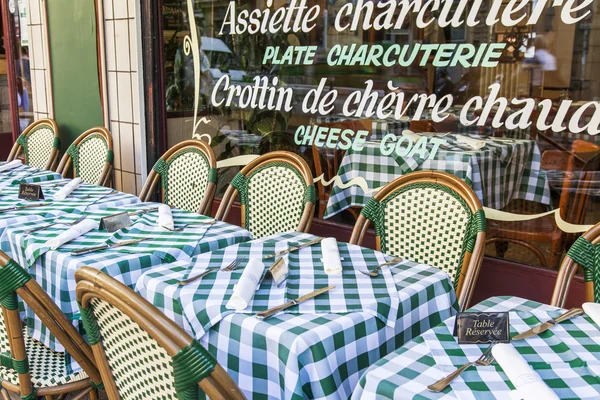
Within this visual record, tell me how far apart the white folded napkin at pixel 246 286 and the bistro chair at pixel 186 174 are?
4.42ft

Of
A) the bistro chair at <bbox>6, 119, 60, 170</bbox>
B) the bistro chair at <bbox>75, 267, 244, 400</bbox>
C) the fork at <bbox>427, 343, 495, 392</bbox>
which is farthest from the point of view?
the bistro chair at <bbox>6, 119, 60, 170</bbox>

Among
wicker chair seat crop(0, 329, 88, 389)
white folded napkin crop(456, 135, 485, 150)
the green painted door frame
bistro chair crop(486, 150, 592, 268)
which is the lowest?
wicker chair seat crop(0, 329, 88, 389)

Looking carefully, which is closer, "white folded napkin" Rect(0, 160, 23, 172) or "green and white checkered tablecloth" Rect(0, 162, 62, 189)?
"green and white checkered tablecloth" Rect(0, 162, 62, 189)

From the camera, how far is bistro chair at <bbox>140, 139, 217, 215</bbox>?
10.3ft

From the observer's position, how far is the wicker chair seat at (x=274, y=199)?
2756 millimetres

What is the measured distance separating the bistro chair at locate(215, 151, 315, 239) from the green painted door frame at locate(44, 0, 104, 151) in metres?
2.12

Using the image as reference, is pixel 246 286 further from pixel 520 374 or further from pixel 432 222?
pixel 432 222

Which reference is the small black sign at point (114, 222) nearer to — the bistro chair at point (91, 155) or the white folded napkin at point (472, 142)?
the bistro chair at point (91, 155)

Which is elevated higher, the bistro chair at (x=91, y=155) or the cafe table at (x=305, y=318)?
the bistro chair at (x=91, y=155)

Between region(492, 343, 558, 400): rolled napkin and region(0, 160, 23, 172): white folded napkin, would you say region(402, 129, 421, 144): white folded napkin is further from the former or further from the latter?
region(0, 160, 23, 172): white folded napkin

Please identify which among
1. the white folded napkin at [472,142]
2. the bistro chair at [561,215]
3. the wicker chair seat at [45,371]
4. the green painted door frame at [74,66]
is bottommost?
the wicker chair seat at [45,371]

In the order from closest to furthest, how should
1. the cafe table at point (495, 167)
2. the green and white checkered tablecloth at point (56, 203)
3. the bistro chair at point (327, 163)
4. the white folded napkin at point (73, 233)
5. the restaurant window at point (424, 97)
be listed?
1. the white folded napkin at point (73, 233)
2. the green and white checkered tablecloth at point (56, 203)
3. the restaurant window at point (424, 97)
4. the cafe table at point (495, 167)
5. the bistro chair at point (327, 163)

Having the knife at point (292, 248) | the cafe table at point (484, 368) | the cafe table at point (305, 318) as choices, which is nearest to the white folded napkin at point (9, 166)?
the cafe table at point (305, 318)

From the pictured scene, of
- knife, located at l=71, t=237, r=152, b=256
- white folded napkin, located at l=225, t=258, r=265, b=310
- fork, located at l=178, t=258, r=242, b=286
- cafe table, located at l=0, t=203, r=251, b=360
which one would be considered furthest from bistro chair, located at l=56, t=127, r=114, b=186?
white folded napkin, located at l=225, t=258, r=265, b=310
